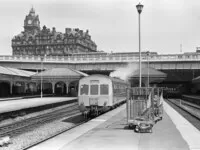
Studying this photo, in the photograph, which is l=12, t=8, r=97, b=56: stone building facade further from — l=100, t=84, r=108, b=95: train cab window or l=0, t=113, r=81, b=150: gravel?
l=0, t=113, r=81, b=150: gravel

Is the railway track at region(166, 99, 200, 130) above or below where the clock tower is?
below

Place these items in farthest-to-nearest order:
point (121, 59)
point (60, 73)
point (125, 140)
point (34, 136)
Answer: point (121, 59)
point (60, 73)
point (34, 136)
point (125, 140)

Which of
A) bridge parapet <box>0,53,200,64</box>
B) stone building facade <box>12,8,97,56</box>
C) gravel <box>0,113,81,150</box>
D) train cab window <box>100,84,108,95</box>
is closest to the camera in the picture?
gravel <box>0,113,81,150</box>

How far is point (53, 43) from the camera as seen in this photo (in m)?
148

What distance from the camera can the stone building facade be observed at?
142500 mm

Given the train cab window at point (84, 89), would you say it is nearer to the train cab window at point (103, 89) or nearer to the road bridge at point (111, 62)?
the train cab window at point (103, 89)

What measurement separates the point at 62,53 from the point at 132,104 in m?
128

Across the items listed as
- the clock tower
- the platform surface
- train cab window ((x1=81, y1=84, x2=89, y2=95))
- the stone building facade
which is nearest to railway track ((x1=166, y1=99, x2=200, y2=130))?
the platform surface

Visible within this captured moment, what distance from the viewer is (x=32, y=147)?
12.1m

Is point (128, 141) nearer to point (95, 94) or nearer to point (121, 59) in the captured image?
point (95, 94)

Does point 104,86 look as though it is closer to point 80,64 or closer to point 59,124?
point 59,124

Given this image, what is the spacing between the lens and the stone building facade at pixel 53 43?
142500 mm

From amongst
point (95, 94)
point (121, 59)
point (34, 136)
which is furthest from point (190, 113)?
point (121, 59)

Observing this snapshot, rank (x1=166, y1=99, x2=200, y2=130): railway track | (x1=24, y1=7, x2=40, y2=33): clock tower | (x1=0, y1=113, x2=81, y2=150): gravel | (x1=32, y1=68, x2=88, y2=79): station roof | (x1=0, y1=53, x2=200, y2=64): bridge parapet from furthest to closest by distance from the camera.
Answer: (x1=24, y1=7, x2=40, y2=33): clock tower → (x1=32, y1=68, x2=88, y2=79): station roof → (x1=0, y1=53, x2=200, y2=64): bridge parapet → (x1=166, y1=99, x2=200, y2=130): railway track → (x1=0, y1=113, x2=81, y2=150): gravel
